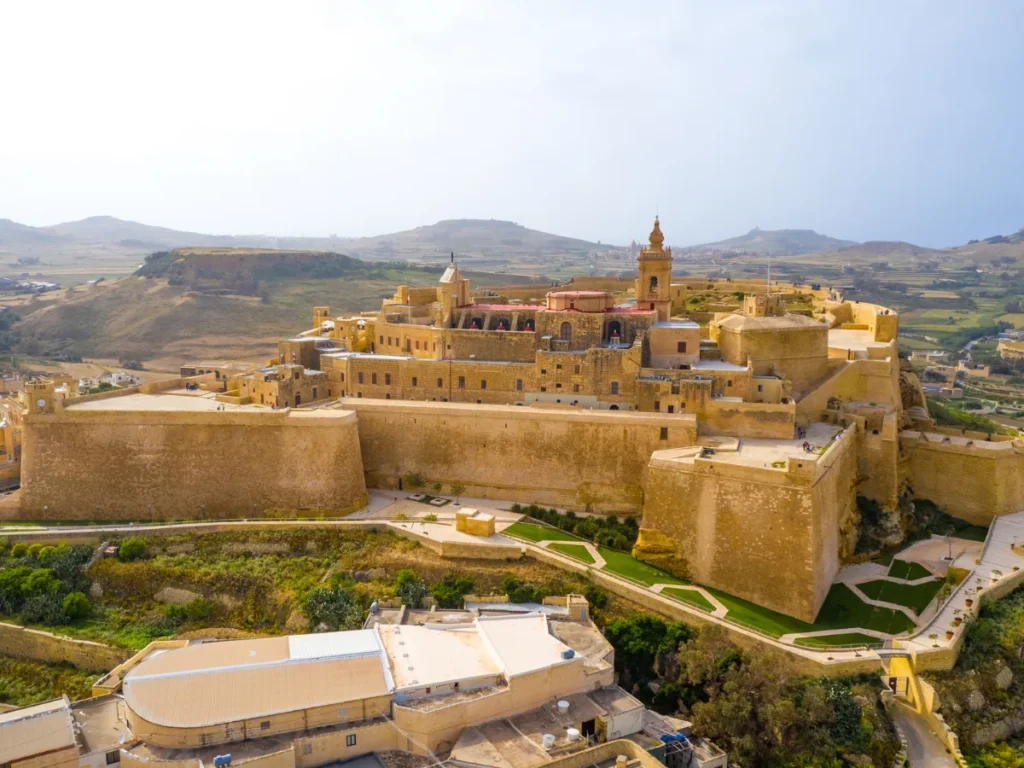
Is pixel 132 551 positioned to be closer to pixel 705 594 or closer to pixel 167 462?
pixel 167 462

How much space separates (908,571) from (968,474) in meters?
5.50

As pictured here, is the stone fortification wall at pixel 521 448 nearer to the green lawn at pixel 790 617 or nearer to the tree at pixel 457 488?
the tree at pixel 457 488

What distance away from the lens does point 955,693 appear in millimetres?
20719

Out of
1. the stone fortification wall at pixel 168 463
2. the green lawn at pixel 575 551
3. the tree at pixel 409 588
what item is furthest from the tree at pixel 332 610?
the green lawn at pixel 575 551

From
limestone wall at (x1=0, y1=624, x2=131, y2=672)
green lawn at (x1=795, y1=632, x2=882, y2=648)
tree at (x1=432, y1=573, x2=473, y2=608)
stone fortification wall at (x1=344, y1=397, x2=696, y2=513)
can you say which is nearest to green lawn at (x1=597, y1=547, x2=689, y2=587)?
stone fortification wall at (x1=344, y1=397, x2=696, y2=513)

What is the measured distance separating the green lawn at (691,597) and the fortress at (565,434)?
98 cm

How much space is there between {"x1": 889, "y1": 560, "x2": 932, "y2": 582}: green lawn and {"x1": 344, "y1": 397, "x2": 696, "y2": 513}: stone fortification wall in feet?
24.5

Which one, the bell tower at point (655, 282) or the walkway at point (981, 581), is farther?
the bell tower at point (655, 282)

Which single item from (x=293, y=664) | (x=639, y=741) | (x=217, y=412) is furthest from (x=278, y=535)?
(x=639, y=741)

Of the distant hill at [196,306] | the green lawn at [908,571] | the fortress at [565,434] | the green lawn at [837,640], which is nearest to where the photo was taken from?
the green lawn at [837,640]

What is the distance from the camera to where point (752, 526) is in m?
23.4

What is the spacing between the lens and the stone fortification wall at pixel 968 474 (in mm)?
28297

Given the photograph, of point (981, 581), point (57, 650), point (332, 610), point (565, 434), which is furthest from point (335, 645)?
point (981, 581)

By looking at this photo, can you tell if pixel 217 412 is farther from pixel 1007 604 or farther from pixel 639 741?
pixel 1007 604
